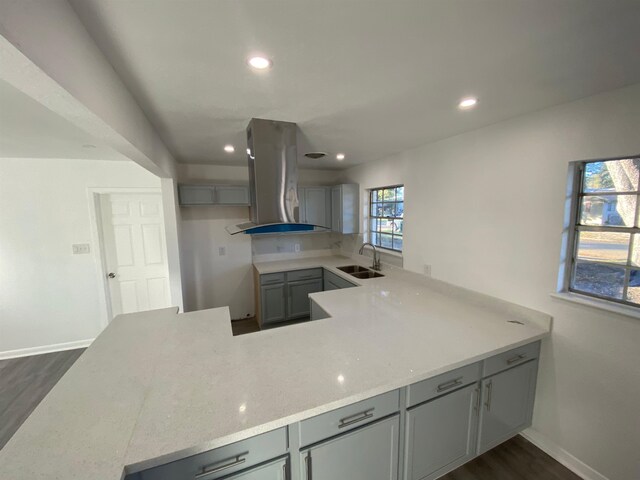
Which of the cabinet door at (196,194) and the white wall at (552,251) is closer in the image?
the white wall at (552,251)

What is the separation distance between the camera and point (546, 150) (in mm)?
1683

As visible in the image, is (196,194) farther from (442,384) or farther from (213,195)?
(442,384)

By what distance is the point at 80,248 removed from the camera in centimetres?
319

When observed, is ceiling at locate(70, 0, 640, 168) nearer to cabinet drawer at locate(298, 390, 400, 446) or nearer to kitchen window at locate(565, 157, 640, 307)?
kitchen window at locate(565, 157, 640, 307)

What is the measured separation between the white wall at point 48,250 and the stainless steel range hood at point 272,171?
2.29 metres

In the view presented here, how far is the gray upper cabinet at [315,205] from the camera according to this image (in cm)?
392

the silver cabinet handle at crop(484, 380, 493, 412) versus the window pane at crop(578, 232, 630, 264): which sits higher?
the window pane at crop(578, 232, 630, 264)

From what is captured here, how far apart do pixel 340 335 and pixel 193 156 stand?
2.72 m

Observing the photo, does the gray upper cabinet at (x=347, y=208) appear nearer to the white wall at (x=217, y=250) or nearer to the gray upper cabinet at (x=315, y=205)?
the gray upper cabinet at (x=315, y=205)

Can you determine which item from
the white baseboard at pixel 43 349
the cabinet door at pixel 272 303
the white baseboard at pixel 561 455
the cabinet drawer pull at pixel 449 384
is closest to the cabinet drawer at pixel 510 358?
the cabinet drawer pull at pixel 449 384

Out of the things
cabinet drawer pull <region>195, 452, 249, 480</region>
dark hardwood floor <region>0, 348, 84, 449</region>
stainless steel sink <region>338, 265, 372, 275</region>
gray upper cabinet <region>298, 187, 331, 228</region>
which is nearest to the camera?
cabinet drawer pull <region>195, 452, 249, 480</region>

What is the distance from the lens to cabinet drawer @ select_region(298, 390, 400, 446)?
1.13m

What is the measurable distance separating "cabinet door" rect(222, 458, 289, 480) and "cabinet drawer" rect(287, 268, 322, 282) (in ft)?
8.48

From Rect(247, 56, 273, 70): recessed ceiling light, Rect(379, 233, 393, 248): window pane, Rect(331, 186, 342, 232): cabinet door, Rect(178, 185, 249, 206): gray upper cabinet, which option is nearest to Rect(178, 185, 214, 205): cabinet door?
Rect(178, 185, 249, 206): gray upper cabinet
